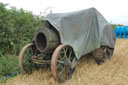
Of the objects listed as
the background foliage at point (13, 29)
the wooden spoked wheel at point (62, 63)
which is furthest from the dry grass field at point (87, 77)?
the background foliage at point (13, 29)

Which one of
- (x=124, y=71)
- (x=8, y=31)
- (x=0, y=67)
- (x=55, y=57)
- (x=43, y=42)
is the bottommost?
(x=124, y=71)

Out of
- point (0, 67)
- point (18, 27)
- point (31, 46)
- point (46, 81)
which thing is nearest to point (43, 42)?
point (31, 46)

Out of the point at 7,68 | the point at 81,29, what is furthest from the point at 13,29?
the point at 81,29

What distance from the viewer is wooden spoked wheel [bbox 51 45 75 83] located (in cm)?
324

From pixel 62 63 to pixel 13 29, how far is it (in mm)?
3247

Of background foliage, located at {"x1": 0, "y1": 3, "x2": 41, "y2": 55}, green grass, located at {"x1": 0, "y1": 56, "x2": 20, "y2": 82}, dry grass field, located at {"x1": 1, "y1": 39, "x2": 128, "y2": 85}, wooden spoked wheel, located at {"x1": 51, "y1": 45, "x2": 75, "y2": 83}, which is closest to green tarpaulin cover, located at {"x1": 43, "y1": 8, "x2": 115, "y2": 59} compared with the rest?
wooden spoked wheel, located at {"x1": 51, "y1": 45, "x2": 75, "y2": 83}

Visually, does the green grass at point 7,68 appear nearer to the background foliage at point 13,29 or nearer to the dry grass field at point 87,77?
the dry grass field at point 87,77

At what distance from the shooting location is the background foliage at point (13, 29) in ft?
17.6

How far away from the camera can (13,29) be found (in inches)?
223

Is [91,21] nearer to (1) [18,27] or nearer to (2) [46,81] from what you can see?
(2) [46,81]

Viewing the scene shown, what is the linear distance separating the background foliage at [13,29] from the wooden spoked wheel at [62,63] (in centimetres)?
283

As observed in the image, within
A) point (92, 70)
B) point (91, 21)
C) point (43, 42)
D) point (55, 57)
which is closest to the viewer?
point (55, 57)

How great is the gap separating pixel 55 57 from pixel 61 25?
1.08 meters

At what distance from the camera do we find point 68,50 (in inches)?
157
